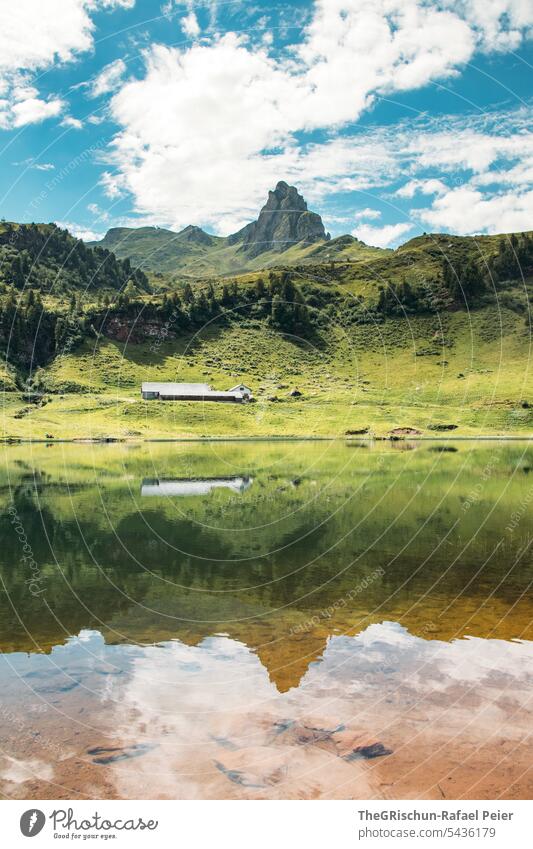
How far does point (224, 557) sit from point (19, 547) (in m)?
11.8

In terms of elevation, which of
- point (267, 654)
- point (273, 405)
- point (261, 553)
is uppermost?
point (273, 405)

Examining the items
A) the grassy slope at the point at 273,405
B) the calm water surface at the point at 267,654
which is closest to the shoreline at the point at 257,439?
the grassy slope at the point at 273,405

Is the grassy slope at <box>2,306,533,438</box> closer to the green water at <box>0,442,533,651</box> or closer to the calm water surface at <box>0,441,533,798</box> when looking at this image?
the green water at <box>0,442,533,651</box>

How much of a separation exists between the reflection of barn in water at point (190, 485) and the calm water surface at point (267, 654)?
13693 mm

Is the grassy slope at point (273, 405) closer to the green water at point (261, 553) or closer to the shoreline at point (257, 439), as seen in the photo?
the shoreline at point (257, 439)

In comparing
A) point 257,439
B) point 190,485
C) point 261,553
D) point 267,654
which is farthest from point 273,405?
point 267,654

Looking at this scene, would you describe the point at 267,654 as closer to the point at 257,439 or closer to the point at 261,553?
the point at 261,553

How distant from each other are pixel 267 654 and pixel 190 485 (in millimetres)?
47093

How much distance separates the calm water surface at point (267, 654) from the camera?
1214 centimetres

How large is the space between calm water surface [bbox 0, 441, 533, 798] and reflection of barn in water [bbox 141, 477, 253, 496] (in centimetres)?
1369

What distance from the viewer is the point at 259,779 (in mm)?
11781

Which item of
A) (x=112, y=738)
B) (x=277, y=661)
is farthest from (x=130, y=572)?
(x=112, y=738)

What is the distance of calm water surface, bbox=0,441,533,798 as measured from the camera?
1214 cm

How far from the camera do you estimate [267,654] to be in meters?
18.1
